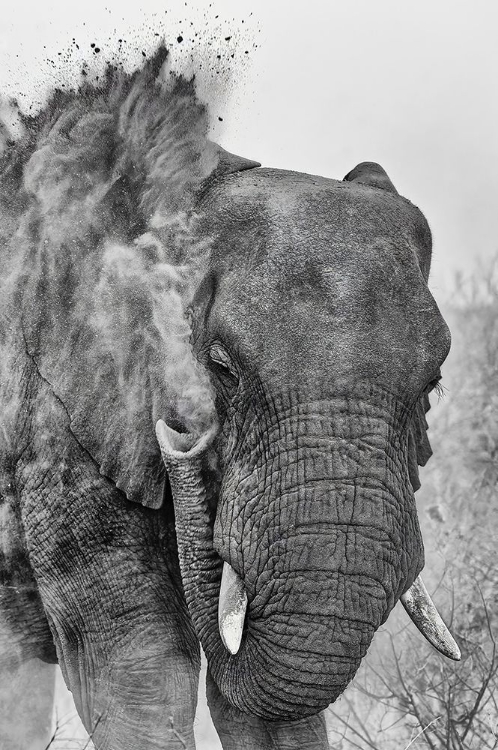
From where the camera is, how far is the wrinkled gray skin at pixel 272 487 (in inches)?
138

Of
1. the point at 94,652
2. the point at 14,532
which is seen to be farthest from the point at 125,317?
the point at 94,652

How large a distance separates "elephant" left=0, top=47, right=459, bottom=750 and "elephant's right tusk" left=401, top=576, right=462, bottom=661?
0.03 ft

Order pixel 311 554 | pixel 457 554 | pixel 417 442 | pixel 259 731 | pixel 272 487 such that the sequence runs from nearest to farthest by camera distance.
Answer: pixel 311 554 < pixel 272 487 < pixel 417 442 < pixel 259 731 < pixel 457 554

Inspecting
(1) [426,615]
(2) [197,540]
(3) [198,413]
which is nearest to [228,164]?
(3) [198,413]

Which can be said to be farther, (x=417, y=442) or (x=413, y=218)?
(x=417, y=442)

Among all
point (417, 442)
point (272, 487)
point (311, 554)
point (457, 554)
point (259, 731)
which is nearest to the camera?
point (311, 554)

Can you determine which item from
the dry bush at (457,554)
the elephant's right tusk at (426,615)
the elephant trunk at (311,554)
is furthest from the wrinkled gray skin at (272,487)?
the dry bush at (457,554)

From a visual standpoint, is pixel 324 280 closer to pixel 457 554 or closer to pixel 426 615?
pixel 426 615

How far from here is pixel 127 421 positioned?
13.0ft

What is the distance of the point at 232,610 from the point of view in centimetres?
361

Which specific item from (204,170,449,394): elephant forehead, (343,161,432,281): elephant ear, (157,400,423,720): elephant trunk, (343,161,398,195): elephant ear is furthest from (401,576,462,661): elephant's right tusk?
(343,161,398,195): elephant ear

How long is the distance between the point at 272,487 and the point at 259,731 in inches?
49.3

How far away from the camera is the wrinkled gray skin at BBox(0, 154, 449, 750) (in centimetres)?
349

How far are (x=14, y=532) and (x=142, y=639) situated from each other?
2.01ft
